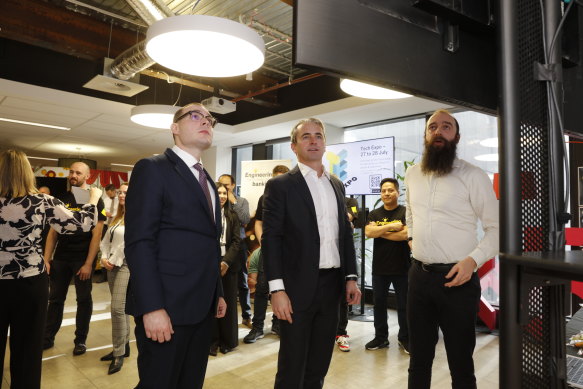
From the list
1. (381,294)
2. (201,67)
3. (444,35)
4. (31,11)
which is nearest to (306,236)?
(444,35)

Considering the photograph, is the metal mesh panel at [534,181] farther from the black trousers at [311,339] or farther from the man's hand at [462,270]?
the black trousers at [311,339]

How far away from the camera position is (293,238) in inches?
74.2

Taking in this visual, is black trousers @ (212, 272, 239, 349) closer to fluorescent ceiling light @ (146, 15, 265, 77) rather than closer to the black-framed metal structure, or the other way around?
fluorescent ceiling light @ (146, 15, 265, 77)

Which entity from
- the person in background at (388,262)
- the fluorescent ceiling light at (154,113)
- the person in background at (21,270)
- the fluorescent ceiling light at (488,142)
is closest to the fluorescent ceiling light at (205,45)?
the person in background at (21,270)

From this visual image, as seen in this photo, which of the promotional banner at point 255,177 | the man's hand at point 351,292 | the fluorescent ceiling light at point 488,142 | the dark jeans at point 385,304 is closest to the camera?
the man's hand at point 351,292

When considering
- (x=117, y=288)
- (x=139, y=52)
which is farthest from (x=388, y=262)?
(x=139, y=52)

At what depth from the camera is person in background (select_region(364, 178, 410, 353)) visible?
12.3 ft

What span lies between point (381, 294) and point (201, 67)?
8.85 ft

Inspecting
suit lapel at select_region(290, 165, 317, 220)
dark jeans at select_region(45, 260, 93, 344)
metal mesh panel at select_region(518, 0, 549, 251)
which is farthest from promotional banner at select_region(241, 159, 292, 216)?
metal mesh panel at select_region(518, 0, 549, 251)

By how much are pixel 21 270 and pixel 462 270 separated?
2.20 metres

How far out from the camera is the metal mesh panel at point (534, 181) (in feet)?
2.04

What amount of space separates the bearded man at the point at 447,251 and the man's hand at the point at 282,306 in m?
0.61

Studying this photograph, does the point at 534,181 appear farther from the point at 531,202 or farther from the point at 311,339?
the point at 311,339

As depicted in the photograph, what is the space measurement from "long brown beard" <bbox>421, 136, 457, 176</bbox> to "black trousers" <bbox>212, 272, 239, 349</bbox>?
224 centimetres
